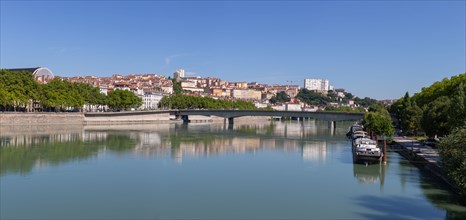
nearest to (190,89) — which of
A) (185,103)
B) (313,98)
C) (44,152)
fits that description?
(313,98)

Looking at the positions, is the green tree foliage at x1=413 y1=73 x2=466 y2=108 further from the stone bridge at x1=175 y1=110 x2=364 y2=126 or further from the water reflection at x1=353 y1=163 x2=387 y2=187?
the water reflection at x1=353 y1=163 x2=387 y2=187

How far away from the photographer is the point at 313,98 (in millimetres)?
195125

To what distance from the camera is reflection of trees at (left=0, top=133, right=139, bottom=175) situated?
73.3 ft

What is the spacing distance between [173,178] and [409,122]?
27329 millimetres

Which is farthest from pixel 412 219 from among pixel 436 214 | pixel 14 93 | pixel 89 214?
→ pixel 14 93

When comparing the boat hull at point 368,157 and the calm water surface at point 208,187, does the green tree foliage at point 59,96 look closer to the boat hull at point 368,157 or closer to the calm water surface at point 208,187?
the calm water surface at point 208,187

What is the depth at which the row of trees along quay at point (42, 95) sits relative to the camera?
51156mm

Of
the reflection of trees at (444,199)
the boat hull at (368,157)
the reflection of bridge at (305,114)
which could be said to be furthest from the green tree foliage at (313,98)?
the reflection of trees at (444,199)

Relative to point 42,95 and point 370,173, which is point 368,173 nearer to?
point 370,173

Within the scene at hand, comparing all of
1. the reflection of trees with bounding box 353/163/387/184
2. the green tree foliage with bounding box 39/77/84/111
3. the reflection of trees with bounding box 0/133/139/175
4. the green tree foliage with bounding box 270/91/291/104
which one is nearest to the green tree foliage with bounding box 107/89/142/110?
the green tree foliage with bounding box 39/77/84/111

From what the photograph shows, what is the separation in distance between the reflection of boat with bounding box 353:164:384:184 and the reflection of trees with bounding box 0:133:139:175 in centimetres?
1421

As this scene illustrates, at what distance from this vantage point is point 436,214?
14.1m

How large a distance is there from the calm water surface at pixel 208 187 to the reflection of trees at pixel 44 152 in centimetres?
6

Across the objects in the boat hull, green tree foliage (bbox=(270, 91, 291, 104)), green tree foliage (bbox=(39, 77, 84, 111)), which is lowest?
the boat hull
